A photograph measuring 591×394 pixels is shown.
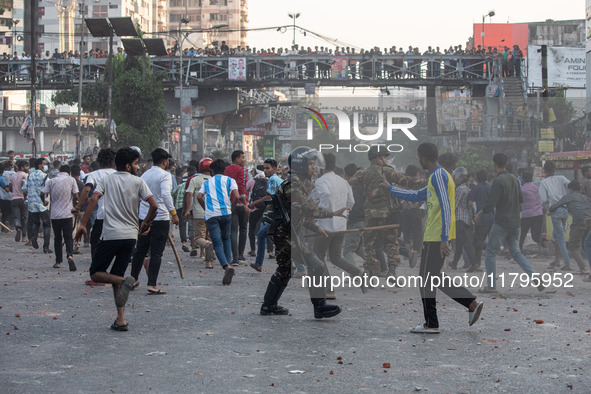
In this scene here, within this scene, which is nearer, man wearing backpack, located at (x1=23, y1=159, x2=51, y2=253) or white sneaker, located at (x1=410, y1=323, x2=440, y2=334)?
white sneaker, located at (x1=410, y1=323, x2=440, y2=334)

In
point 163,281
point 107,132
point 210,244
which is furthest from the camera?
point 107,132

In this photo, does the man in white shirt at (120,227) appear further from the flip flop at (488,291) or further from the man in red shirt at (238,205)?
the man in red shirt at (238,205)

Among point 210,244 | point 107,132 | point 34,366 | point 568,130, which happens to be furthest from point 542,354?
point 568,130

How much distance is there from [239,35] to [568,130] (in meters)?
103

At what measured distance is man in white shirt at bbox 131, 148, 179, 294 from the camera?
10.0 metres

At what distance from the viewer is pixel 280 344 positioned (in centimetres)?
718

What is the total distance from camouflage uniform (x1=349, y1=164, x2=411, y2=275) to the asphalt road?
1.79 feet

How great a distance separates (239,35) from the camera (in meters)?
144

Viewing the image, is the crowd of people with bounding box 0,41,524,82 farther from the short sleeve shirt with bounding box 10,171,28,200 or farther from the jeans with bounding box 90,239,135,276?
the jeans with bounding box 90,239,135,276

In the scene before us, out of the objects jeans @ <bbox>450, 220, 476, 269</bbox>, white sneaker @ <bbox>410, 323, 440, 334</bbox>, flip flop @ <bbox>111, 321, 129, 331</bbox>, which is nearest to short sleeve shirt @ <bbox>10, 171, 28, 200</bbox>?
jeans @ <bbox>450, 220, 476, 269</bbox>

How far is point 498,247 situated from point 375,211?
1623mm

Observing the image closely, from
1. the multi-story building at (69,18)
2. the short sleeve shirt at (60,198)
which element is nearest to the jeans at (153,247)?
the short sleeve shirt at (60,198)

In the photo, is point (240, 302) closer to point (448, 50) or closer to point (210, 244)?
point (210, 244)

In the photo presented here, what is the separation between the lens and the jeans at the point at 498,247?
11.0 m
